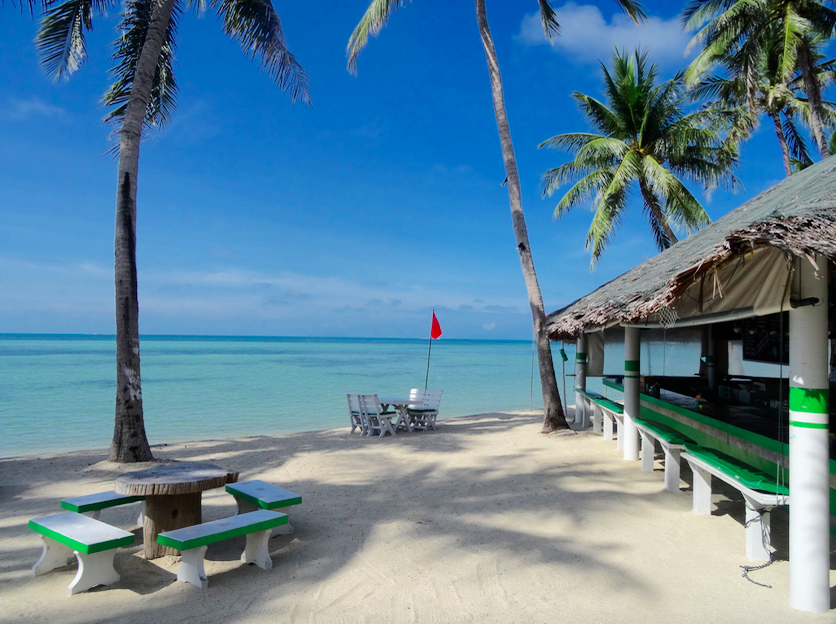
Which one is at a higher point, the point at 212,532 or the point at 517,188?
the point at 517,188

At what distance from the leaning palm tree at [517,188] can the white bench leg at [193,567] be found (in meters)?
6.84

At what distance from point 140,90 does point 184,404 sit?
10.7m

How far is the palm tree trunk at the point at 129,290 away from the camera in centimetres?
700

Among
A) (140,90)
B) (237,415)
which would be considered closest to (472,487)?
(140,90)

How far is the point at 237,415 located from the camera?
13555 mm

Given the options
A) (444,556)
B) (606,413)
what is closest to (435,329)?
(606,413)

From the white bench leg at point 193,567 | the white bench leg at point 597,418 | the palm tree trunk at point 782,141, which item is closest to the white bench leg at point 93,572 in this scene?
the white bench leg at point 193,567

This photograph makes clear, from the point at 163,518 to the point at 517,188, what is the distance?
816 cm

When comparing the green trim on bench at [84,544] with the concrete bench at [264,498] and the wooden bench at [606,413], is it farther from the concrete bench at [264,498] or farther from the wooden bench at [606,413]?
the wooden bench at [606,413]

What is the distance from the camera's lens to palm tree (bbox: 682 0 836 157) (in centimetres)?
1150

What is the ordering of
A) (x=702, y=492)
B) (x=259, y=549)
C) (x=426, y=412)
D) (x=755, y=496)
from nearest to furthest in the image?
1. (x=755, y=496)
2. (x=259, y=549)
3. (x=702, y=492)
4. (x=426, y=412)

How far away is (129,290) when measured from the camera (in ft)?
23.3

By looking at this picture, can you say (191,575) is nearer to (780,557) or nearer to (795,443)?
(795,443)

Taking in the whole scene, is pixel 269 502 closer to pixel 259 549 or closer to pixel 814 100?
pixel 259 549
